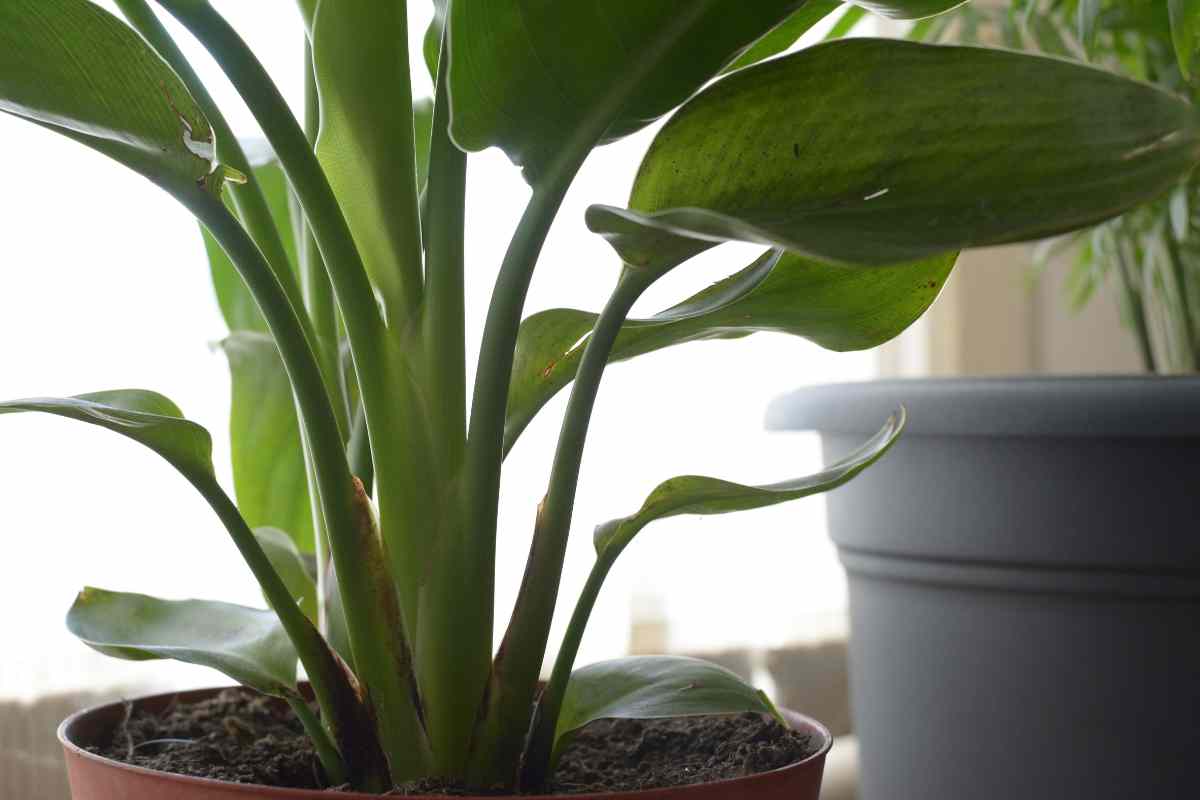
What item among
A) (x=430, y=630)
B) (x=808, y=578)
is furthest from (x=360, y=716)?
(x=808, y=578)

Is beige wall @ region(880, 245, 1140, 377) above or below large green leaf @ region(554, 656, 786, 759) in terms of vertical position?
above

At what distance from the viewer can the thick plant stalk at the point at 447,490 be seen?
39 centimetres

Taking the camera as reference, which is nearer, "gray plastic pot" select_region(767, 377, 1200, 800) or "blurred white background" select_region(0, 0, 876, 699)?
"gray plastic pot" select_region(767, 377, 1200, 800)

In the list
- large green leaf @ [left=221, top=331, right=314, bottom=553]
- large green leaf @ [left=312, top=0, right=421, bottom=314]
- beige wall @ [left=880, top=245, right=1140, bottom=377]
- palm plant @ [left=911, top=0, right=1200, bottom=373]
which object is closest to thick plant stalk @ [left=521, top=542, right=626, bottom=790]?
large green leaf @ [left=312, top=0, right=421, bottom=314]

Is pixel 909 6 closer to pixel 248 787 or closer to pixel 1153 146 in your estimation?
pixel 1153 146

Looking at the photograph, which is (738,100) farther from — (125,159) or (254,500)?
(254,500)

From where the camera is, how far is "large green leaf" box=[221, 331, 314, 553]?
0.55m

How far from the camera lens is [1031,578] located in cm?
61

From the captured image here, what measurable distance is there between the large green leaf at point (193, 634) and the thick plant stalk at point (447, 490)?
0.17ft

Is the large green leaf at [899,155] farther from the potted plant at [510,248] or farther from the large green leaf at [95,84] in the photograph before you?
the large green leaf at [95,84]

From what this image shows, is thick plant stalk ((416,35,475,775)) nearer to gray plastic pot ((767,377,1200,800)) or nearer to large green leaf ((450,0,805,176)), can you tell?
large green leaf ((450,0,805,176))

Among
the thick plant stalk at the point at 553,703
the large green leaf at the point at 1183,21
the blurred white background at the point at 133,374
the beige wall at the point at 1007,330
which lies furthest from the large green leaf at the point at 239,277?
the beige wall at the point at 1007,330

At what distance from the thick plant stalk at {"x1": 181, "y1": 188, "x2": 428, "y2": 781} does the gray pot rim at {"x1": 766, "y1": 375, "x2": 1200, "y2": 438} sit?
1.12 feet

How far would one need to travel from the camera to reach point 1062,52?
86cm
